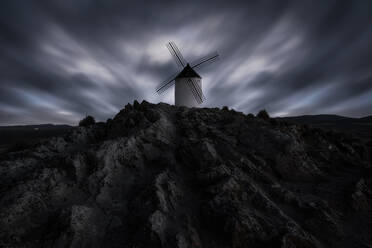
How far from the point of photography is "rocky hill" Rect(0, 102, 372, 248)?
32.2 feet

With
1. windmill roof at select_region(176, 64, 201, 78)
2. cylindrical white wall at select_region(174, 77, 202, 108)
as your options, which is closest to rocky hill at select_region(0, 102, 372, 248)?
cylindrical white wall at select_region(174, 77, 202, 108)

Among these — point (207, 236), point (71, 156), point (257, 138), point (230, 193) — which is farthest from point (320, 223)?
point (71, 156)

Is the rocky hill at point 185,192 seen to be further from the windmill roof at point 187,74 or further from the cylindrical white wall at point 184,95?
the windmill roof at point 187,74

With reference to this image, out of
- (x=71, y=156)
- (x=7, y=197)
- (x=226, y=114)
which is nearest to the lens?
(x=7, y=197)

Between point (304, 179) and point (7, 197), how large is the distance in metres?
20.4

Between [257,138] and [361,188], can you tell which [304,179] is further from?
[257,138]

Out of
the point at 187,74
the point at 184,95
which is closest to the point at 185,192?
the point at 184,95

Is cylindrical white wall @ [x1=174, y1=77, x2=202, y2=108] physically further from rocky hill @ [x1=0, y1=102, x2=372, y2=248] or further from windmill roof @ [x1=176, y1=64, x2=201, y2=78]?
rocky hill @ [x1=0, y1=102, x2=372, y2=248]

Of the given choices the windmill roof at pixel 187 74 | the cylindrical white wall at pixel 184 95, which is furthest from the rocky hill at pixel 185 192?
the windmill roof at pixel 187 74

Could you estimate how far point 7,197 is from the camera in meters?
10.9

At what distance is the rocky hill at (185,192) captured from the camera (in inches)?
387

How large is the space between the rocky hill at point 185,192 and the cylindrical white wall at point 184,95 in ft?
45.5

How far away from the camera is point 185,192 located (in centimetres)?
1307

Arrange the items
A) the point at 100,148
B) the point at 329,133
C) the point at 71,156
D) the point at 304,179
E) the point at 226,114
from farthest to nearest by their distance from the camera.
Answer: the point at 226,114, the point at 329,133, the point at 304,179, the point at 100,148, the point at 71,156
